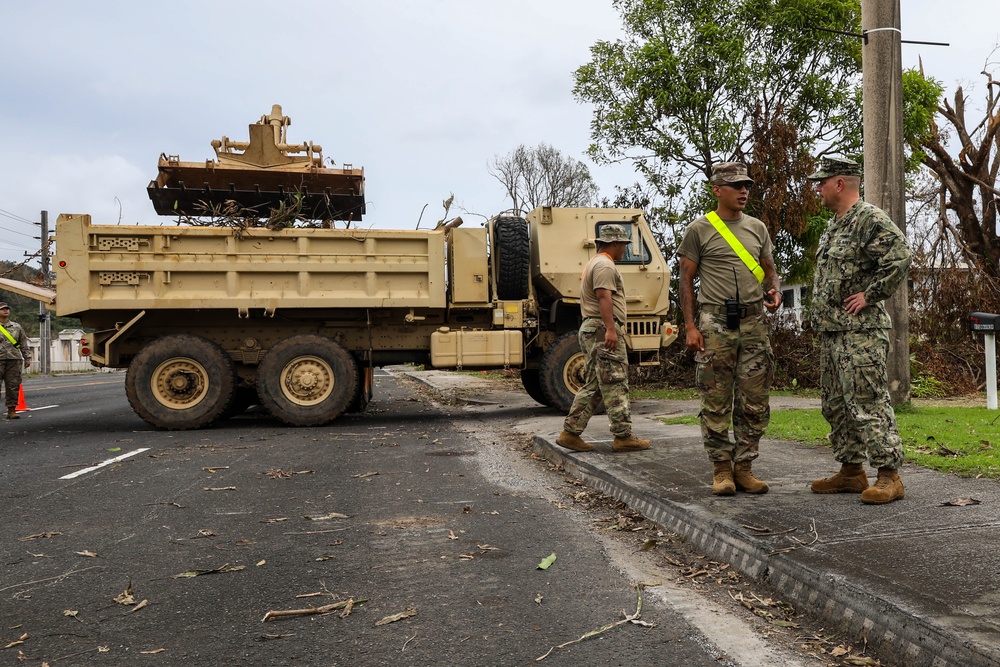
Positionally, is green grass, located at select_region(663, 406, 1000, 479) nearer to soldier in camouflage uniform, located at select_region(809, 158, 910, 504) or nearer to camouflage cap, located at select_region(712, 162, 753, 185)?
soldier in camouflage uniform, located at select_region(809, 158, 910, 504)

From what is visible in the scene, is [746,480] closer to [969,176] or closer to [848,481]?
[848,481]

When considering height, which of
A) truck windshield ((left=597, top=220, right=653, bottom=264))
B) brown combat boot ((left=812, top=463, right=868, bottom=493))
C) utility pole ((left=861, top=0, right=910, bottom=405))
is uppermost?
utility pole ((left=861, top=0, right=910, bottom=405))

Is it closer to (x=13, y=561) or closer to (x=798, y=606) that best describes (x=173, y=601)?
(x=13, y=561)

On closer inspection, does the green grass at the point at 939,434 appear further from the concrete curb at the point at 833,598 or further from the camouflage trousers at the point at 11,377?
the camouflage trousers at the point at 11,377

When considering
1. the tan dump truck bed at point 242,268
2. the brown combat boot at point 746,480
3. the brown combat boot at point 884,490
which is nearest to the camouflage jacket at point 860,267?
the brown combat boot at point 884,490

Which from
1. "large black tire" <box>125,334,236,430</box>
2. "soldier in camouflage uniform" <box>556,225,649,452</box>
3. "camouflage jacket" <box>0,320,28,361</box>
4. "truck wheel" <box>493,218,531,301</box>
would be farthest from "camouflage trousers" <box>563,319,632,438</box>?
"camouflage jacket" <box>0,320,28,361</box>

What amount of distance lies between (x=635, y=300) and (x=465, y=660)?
841cm

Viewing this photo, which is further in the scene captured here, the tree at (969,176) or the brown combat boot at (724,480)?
the tree at (969,176)

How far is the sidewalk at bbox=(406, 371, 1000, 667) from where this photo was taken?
8.48ft

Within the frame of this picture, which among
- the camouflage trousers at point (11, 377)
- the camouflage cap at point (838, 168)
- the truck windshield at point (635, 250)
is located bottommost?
the camouflage trousers at point (11, 377)

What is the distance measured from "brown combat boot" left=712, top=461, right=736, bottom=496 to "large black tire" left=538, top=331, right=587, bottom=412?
5653mm

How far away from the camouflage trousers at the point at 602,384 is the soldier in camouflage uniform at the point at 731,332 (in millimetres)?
1767

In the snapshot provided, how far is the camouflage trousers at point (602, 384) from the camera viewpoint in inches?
259

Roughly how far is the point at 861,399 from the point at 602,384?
264 cm
